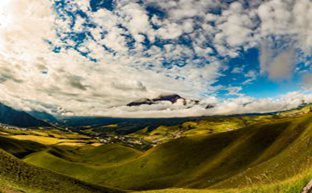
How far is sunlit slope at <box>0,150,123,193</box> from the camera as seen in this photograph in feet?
139

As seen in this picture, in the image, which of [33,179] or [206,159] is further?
[206,159]

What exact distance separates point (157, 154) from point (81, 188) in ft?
238

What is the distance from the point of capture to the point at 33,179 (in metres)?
46.3

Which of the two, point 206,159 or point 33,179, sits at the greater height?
point 33,179

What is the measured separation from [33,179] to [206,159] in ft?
236

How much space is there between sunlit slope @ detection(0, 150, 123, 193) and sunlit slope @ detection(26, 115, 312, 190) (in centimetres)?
4036

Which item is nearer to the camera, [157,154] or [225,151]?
[225,151]

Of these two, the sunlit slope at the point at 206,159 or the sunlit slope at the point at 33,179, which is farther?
the sunlit slope at the point at 206,159

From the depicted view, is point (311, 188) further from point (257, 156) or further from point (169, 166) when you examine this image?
point (169, 166)

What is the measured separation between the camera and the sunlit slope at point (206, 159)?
292 ft

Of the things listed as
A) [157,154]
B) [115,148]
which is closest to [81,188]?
[157,154]

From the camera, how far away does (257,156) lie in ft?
302

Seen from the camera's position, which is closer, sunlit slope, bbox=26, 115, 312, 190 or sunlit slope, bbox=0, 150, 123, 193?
sunlit slope, bbox=0, 150, 123, 193

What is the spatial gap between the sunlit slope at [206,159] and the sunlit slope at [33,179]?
132 ft
